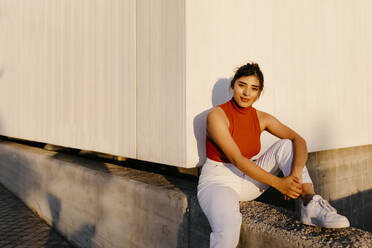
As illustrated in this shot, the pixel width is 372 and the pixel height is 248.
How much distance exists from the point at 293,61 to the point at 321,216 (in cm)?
281

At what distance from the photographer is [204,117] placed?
10.9ft

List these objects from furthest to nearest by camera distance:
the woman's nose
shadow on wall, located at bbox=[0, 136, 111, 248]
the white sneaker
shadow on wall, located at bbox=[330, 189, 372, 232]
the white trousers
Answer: shadow on wall, located at bbox=[330, 189, 372, 232], shadow on wall, located at bbox=[0, 136, 111, 248], the woman's nose, the white trousers, the white sneaker

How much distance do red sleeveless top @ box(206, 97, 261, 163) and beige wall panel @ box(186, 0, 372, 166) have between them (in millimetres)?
522

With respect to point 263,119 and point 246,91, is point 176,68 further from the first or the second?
point 263,119

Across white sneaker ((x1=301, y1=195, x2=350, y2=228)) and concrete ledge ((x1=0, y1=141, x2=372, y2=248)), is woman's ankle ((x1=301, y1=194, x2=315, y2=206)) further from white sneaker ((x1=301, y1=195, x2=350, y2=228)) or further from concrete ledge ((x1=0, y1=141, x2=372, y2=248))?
concrete ledge ((x1=0, y1=141, x2=372, y2=248))

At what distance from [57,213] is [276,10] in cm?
452

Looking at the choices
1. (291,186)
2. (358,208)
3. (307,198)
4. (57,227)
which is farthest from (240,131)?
(358,208)

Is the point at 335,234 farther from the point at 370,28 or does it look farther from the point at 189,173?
the point at 370,28

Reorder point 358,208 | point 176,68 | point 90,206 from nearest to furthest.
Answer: point 176,68 → point 90,206 → point 358,208

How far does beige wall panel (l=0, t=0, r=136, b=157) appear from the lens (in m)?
3.99

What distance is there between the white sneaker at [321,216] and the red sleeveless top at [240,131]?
2.36 ft

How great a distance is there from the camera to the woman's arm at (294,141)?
98.7 inches

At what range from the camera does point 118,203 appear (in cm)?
367

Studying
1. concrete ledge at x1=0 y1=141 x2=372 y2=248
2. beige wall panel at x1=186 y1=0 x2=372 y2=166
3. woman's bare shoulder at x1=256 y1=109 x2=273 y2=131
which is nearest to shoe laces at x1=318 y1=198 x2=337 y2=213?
concrete ledge at x1=0 y1=141 x2=372 y2=248
